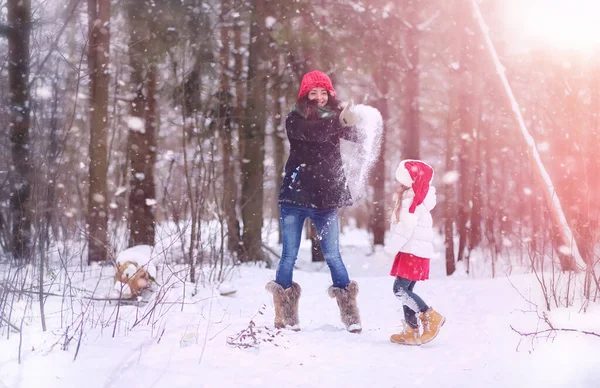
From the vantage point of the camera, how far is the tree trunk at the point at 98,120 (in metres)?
8.98

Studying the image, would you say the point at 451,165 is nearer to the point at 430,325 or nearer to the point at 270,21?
the point at 270,21

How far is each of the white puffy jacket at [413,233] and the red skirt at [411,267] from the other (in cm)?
5

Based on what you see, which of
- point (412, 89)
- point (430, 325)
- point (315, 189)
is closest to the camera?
point (430, 325)

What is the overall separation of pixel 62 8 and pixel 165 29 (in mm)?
1912

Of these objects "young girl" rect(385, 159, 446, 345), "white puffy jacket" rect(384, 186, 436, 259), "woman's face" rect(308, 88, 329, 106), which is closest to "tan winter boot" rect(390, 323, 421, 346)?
"young girl" rect(385, 159, 446, 345)

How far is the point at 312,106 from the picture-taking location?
14.4 feet

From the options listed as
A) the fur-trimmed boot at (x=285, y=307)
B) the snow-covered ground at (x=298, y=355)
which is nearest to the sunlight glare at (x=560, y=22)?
the snow-covered ground at (x=298, y=355)

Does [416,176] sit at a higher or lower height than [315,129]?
lower

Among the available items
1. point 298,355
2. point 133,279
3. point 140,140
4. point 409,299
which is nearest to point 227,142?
point 140,140

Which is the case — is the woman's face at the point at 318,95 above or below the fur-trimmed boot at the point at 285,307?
above

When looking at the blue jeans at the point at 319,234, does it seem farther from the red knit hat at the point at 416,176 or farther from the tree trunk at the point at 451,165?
the tree trunk at the point at 451,165

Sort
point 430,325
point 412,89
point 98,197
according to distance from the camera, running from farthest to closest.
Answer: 1. point 412,89
2. point 98,197
3. point 430,325

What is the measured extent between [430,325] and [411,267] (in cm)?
45

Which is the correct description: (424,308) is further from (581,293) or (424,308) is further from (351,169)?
(581,293)
